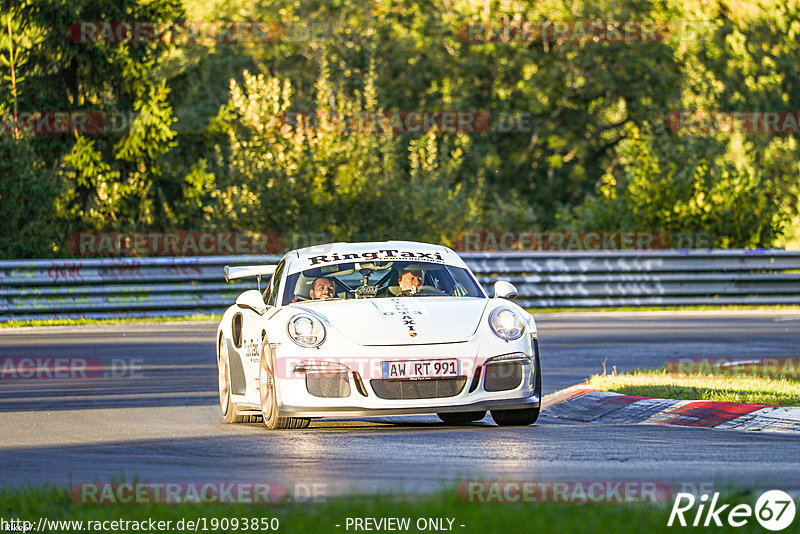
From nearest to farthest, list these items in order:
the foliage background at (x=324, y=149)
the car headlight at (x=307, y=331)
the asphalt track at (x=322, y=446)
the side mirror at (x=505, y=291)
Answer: the asphalt track at (x=322, y=446) < the car headlight at (x=307, y=331) < the side mirror at (x=505, y=291) < the foliage background at (x=324, y=149)

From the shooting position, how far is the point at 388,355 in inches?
417

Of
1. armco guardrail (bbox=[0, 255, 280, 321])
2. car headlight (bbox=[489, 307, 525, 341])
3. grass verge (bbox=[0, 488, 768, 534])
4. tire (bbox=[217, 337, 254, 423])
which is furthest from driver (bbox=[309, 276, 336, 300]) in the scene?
armco guardrail (bbox=[0, 255, 280, 321])

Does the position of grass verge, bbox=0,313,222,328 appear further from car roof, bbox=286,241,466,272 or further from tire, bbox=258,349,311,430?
tire, bbox=258,349,311,430

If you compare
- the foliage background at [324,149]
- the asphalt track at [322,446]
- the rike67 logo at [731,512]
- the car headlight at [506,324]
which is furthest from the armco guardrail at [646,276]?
the rike67 logo at [731,512]

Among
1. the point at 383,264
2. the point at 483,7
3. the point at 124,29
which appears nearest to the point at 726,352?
the point at 383,264

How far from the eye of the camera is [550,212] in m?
53.0

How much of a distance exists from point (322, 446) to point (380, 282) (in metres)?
2.46

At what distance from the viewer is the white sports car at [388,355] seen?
34.7ft

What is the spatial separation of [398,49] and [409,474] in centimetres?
4263

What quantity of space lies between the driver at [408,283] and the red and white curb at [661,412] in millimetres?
1692

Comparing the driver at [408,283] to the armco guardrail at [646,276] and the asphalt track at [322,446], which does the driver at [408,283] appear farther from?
the armco guardrail at [646,276]

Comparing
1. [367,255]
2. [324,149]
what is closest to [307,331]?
[367,255]

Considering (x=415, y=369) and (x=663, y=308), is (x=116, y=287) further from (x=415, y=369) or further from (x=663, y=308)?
(x=415, y=369)

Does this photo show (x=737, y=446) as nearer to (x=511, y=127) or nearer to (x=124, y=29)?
(x=124, y=29)
